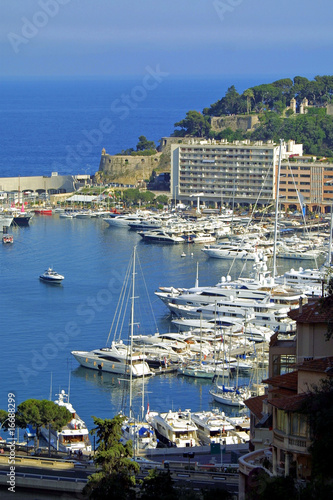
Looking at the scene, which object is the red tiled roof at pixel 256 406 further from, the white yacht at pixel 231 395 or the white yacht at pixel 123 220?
the white yacht at pixel 123 220

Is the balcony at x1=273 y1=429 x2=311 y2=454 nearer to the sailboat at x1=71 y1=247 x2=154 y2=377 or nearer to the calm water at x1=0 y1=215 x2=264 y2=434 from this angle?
the calm water at x1=0 y1=215 x2=264 y2=434

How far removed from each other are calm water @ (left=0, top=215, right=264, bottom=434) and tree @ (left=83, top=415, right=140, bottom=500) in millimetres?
7444

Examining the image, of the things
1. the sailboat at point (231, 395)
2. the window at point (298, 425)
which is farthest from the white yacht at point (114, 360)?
the window at point (298, 425)

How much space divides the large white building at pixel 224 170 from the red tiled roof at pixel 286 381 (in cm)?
4063

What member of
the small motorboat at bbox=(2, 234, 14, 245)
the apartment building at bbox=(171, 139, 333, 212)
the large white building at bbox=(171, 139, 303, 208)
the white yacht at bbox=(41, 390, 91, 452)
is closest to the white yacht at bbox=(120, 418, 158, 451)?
the white yacht at bbox=(41, 390, 91, 452)

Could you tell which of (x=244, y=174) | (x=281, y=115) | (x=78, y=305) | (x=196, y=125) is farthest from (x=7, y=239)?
(x=281, y=115)

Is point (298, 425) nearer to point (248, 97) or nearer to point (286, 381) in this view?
point (286, 381)

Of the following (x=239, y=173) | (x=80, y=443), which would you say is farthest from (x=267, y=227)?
(x=80, y=443)

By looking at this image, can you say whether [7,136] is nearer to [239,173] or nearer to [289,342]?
[239,173]

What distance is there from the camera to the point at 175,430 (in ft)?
55.4

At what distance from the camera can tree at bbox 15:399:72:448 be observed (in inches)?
612

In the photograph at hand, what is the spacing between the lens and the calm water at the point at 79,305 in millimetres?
20914

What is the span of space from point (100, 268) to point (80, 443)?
1938 centimetres

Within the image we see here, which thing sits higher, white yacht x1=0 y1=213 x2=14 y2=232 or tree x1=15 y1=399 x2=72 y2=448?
white yacht x1=0 y1=213 x2=14 y2=232
